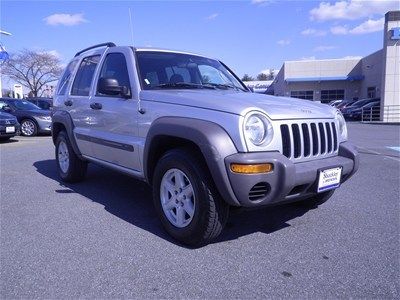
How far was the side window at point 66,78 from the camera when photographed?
248 inches

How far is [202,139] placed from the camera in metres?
3.35

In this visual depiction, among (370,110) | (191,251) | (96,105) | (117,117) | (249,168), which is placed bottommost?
(370,110)

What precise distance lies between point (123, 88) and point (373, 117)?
2779cm

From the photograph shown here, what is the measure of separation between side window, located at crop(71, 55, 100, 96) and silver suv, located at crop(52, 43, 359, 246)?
0.13m

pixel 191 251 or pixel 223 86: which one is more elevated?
pixel 223 86

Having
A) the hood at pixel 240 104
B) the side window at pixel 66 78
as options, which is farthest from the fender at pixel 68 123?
the hood at pixel 240 104

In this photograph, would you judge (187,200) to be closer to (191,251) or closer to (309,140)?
(191,251)

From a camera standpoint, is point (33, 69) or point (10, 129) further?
point (33, 69)

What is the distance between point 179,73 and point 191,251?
2153mm

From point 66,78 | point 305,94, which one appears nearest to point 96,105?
point 66,78

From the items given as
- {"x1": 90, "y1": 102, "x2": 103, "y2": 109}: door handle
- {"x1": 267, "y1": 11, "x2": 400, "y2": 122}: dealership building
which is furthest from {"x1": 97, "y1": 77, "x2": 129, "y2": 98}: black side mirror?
{"x1": 267, "y1": 11, "x2": 400, "y2": 122}: dealership building

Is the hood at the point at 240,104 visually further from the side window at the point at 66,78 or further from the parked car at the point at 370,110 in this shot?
the parked car at the point at 370,110

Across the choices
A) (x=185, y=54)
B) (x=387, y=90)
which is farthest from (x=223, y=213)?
(x=387, y=90)

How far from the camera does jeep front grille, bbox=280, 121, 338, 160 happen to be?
3.52 m
